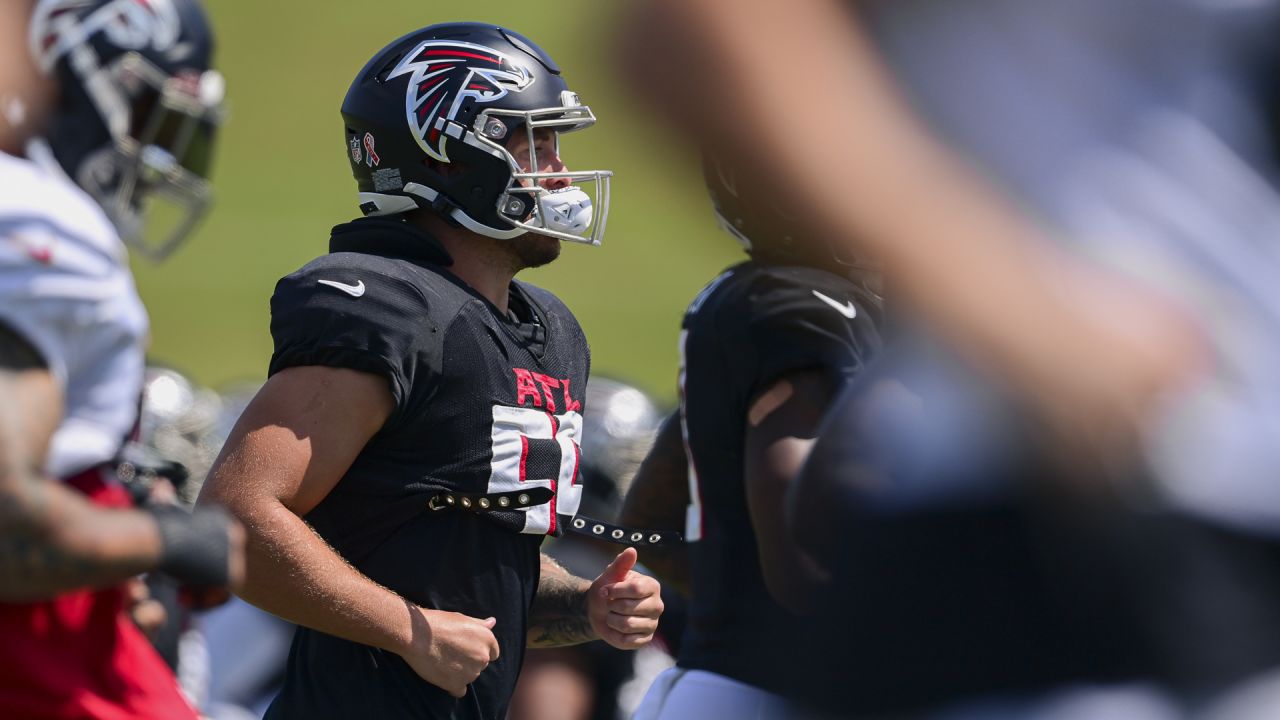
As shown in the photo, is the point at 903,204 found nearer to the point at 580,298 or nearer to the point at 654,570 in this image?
the point at 654,570

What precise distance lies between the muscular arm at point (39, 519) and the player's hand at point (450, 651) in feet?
2.86

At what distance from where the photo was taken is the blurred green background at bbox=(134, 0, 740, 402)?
55.1 ft

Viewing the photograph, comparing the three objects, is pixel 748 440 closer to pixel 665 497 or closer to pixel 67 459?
pixel 665 497

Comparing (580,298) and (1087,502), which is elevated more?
(1087,502)

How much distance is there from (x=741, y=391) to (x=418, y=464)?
830 mm

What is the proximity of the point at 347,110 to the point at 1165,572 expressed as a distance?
2.39 meters

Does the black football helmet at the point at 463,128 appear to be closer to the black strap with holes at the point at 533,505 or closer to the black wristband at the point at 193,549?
the black strap with holes at the point at 533,505

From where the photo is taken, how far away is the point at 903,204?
121 cm

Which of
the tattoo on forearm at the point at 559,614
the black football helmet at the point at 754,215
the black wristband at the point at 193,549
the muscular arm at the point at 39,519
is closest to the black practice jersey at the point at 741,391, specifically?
the tattoo on forearm at the point at 559,614

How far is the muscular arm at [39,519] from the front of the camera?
1789mm

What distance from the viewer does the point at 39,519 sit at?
181cm

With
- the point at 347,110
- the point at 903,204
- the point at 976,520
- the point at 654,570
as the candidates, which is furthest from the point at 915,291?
the point at 654,570

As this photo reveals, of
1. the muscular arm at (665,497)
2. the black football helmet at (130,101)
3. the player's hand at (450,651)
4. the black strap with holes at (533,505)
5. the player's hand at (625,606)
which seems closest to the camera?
the black football helmet at (130,101)

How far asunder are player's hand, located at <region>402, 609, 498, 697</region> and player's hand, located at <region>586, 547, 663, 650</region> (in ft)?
1.24
